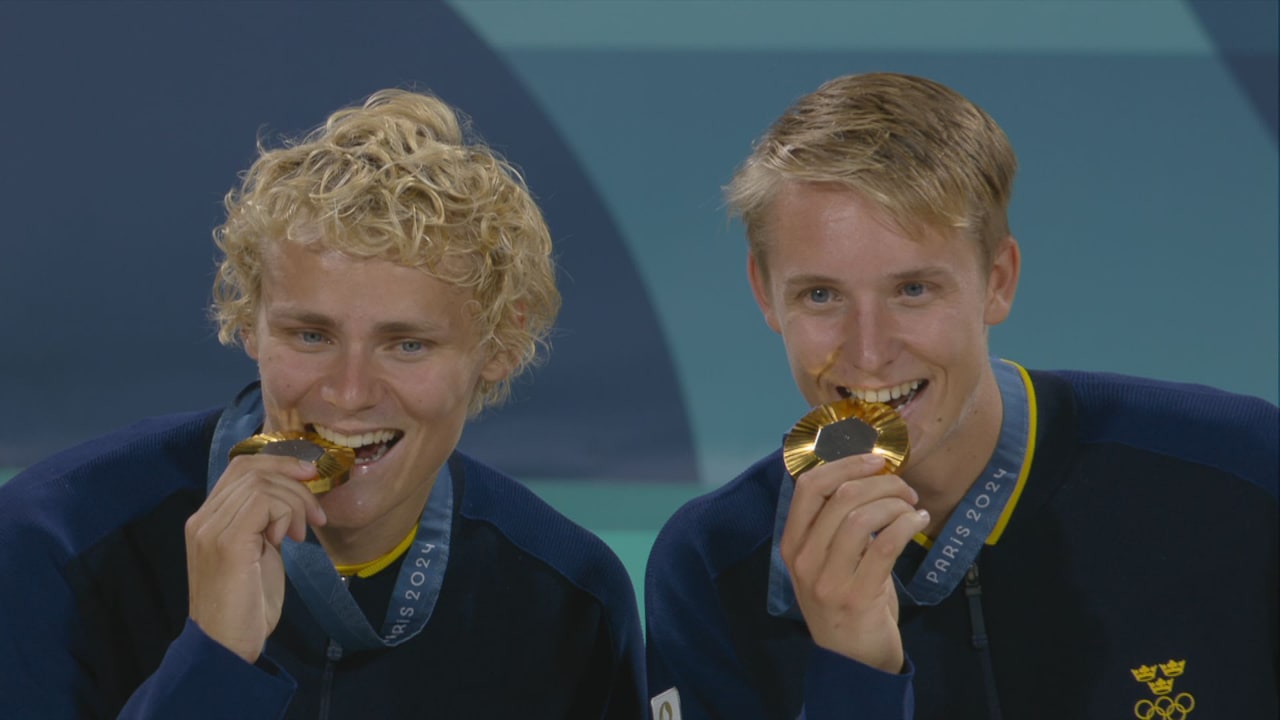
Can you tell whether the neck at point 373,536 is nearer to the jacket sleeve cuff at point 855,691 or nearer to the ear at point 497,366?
the ear at point 497,366

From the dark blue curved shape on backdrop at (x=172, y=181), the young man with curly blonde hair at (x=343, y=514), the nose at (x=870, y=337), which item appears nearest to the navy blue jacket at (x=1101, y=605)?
the young man with curly blonde hair at (x=343, y=514)

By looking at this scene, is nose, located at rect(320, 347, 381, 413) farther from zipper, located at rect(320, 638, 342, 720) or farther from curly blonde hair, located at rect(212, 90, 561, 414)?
zipper, located at rect(320, 638, 342, 720)

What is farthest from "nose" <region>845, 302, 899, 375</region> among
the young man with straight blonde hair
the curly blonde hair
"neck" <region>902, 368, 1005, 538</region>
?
the curly blonde hair

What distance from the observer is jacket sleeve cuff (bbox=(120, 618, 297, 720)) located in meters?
2.59

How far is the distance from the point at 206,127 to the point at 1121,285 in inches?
121

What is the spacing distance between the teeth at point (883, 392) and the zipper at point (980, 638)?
343 mm

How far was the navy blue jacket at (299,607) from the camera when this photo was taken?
2.86m

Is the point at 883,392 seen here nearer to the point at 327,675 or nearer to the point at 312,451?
the point at 312,451

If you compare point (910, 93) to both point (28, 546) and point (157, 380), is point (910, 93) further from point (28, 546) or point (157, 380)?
point (157, 380)

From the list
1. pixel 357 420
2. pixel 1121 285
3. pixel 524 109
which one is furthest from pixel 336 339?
pixel 1121 285

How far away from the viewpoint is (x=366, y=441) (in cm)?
288

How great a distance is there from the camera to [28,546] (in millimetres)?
2869

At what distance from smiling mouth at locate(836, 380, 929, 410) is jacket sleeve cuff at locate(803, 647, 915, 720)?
1.44 feet

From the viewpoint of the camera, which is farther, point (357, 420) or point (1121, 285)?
point (1121, 285)
